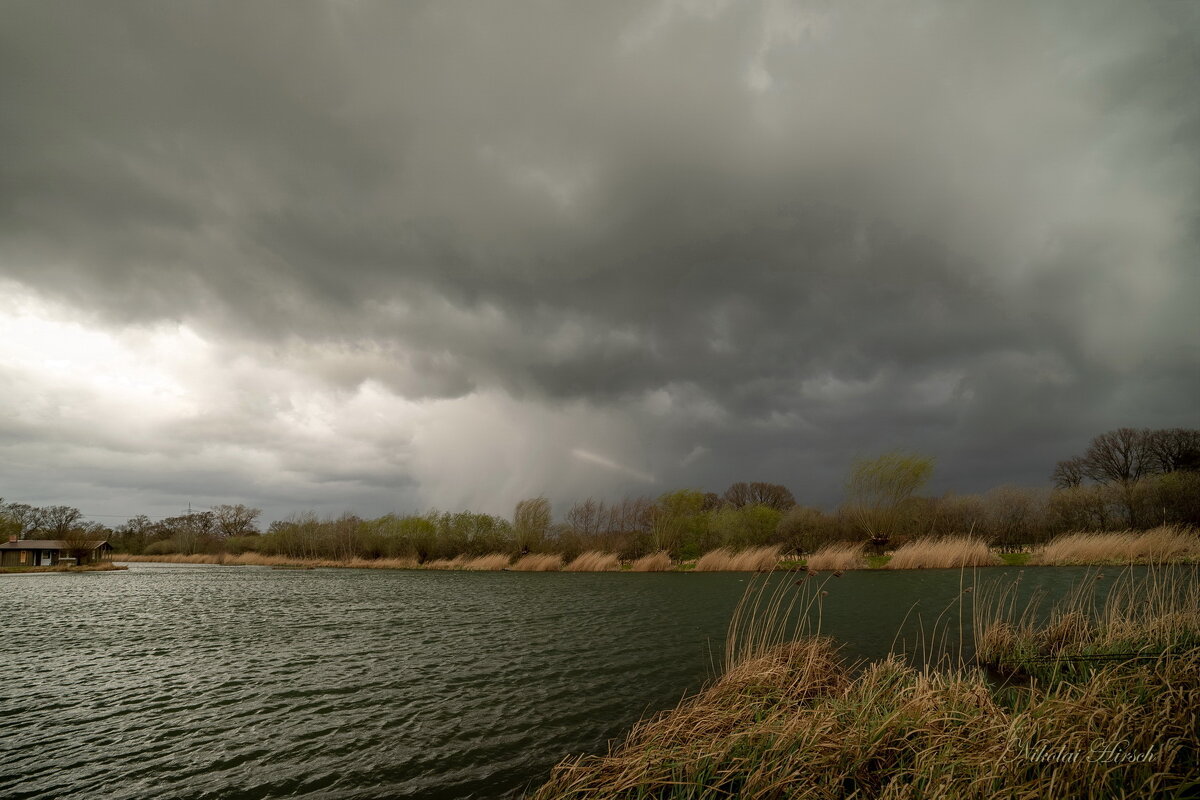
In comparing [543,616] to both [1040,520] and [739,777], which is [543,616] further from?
[1040,520]

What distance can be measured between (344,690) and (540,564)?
4110 cm

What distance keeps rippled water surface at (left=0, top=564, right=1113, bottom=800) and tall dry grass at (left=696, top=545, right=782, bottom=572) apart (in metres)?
13.5

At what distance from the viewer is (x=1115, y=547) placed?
28.8 meters

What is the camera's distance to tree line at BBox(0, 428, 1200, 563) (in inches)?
1663

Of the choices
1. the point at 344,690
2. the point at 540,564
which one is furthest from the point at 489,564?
the point at 344,690

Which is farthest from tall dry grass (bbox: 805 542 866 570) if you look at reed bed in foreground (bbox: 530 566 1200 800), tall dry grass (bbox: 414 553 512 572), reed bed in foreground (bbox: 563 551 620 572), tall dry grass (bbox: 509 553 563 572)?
reed bed in foreground (bbox: 530 566 1200 800)

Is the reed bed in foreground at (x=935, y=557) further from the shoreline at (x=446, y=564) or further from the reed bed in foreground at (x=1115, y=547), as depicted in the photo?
the reed bed in foreground at (x=1115, y=547)

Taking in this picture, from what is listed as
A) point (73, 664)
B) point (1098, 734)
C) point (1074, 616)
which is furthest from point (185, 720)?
point (1074, 616)

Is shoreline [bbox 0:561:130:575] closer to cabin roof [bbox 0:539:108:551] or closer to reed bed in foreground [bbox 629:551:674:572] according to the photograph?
cabin roof [bbox 0:539:108:551]

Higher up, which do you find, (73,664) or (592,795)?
(592,795)

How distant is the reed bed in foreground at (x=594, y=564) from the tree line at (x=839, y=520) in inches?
181

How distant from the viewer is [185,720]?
9.02 m

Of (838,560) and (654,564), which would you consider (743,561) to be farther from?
(654,564)

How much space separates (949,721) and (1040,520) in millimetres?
50788
